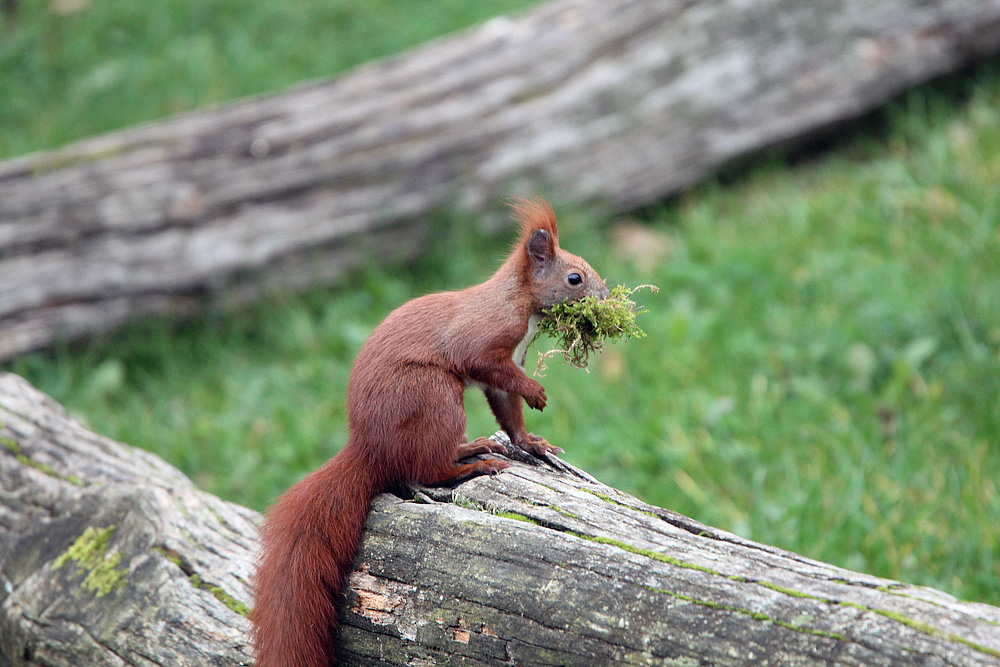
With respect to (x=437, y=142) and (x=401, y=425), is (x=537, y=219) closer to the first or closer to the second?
(x=401, y=425)

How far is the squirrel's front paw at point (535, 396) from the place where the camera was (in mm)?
2223

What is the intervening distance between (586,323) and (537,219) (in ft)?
1.02

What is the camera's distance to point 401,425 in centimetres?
216

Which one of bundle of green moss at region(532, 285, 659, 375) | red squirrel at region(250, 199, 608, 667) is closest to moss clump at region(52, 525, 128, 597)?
red squirrel at region(250, 199, 608, 667)

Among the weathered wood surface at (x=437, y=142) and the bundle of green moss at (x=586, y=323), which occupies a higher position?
the weathered wood surface at (x=437, y=142)

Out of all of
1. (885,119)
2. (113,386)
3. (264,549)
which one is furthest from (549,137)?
(264,549)

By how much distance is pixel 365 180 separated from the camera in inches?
196

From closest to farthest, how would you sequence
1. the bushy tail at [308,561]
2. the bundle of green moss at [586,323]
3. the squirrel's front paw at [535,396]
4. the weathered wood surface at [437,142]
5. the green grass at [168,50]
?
1. the bushy tail at [308,561]
2. the squirrel's front paw at [535,396]
3. the bundle of green moss at [586,323]
4. the weathered wood surface at [437,142]
5. the green grass at [168,50]

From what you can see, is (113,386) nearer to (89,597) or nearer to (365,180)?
(365,180)

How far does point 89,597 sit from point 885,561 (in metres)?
2.50

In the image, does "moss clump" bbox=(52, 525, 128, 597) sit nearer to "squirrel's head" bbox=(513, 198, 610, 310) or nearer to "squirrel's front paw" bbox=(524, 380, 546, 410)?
"squirrel's front paw" bbox=(524, 380, 546, 410)

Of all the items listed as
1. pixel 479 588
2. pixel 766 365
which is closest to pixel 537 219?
pixel 479 588

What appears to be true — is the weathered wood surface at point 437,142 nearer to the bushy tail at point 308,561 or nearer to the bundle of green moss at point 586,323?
the bundle of green moss at point 586,323

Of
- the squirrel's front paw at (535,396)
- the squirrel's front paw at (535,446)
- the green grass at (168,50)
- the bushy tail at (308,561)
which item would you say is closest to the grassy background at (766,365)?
the squirrel's front paw at (535,446)
